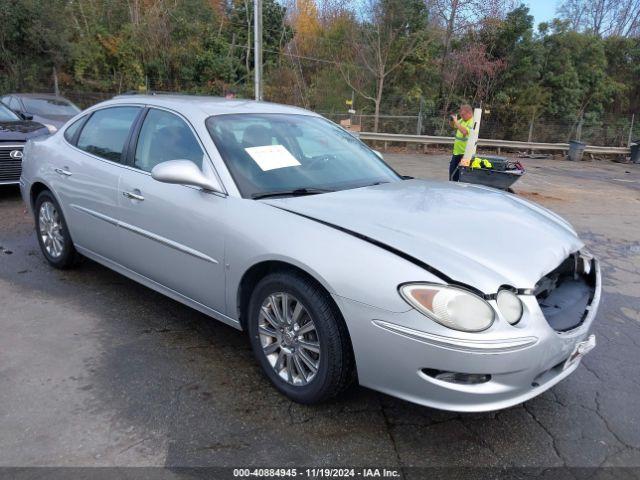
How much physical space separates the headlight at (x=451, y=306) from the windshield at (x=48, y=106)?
38.7 ft

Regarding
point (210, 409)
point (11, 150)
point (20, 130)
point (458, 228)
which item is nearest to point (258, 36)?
point (20, 130)

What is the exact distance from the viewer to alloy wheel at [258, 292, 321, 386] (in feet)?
9.09

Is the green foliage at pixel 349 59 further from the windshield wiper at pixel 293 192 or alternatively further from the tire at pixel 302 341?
the tire at pixel 302 341

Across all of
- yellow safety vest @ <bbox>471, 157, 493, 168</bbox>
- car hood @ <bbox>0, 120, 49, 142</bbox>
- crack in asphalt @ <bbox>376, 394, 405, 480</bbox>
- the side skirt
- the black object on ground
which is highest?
car hood @ <bbox>0, 120, 49, 142</bbox>

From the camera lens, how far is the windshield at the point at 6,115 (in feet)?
28.1

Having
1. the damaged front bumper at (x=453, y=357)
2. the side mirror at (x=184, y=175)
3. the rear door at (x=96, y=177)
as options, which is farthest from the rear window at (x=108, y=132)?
the damaged front bumper at (x=453, y=357)

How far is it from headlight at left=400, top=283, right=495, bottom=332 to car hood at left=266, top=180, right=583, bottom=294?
7 centimetres

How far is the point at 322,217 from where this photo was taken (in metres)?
2.84

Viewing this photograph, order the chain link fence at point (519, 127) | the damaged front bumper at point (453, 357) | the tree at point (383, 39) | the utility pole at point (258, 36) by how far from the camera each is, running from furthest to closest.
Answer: the tree at point (383, 39)
the chain link fence at point (519, 127)
the utility pole at point (258, 36)
the damaged front bumper at point (453, 357)

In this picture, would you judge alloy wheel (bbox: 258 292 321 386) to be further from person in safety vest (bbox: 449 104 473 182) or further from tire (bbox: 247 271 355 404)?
person in safety vest (bbox: 449 104 473 182)

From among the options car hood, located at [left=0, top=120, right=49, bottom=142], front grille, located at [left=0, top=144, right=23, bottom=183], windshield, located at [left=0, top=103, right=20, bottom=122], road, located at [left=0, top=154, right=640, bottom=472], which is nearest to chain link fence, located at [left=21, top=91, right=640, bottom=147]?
windshield, located at [left=0, top=103, right=20, bottom=122]

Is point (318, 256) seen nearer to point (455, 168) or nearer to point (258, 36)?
point (455, 168)

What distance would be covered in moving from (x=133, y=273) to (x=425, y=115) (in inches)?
770

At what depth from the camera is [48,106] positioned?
1216 cm
